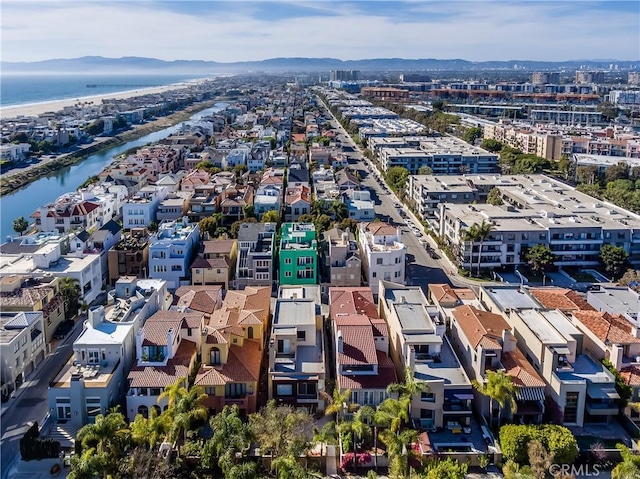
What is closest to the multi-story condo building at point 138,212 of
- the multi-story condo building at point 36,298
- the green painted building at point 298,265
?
the green painted building at point 298,265

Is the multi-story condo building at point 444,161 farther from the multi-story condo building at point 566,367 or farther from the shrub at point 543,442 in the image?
the shrub at point 543,442

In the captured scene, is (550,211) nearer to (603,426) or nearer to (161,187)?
(603,426)

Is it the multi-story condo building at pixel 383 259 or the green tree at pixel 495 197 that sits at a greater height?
the green tree at pixel 495 197

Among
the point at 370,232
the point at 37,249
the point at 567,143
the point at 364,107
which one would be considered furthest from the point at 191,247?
the point at 364,107

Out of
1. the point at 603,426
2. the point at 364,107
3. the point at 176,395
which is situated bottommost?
the point at 603,426

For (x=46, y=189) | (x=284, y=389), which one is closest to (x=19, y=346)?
(x=284, y=389)

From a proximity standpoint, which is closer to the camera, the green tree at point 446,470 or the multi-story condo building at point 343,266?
the green tree at point 446,470
